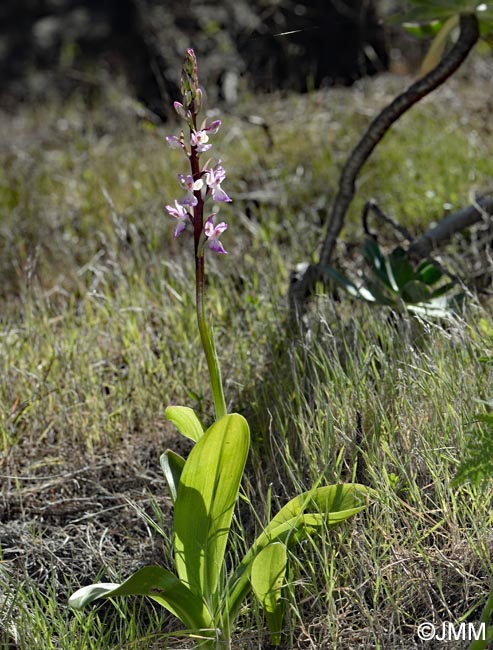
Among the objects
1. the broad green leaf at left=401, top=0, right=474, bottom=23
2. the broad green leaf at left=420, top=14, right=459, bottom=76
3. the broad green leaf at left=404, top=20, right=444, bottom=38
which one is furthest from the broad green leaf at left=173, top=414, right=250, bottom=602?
Result: the broad green leaf at left=404, top=20, right=444, bottom=38

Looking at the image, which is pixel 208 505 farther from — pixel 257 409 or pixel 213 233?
pixel 257 409

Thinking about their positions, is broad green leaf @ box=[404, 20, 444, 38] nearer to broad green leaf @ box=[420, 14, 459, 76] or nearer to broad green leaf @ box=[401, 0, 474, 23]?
broad green leaf @ box=[420, 14, 459, 76]

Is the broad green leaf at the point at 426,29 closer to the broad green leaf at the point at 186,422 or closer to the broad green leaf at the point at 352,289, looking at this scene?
the broad green leaf at the point at 352,289

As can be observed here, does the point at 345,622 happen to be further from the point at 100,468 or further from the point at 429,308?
the point at 429,308

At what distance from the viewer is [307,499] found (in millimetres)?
1479

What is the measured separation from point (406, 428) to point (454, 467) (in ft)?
0.45

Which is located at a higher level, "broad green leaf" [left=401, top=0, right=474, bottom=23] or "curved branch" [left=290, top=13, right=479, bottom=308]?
"broad green leaf" [left=401, top=0, right=474, bottom=23]

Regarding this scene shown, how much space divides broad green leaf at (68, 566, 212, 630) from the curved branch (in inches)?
48.5

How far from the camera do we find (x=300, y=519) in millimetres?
1529

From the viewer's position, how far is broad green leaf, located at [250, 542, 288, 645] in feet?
4.71

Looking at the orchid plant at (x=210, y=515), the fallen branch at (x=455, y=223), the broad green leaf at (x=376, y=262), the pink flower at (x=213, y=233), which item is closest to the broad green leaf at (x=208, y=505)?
the orchid plant at (x=210, y=515)

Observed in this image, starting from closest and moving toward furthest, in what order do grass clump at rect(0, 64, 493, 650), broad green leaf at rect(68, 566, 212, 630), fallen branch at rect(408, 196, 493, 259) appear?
1. broad green leaf at rect(68, 566, 212, 630)
2. grass clump at rect(0, 64, 493, 650)
3. fallen branch at rect(408, 196, 493, 259)

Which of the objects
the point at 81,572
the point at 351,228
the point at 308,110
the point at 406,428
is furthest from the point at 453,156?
the point at 81,572

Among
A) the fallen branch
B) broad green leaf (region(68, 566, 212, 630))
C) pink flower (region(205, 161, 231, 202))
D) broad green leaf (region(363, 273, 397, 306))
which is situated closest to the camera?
broad green leaf (region(68, 566, 212, 630))
